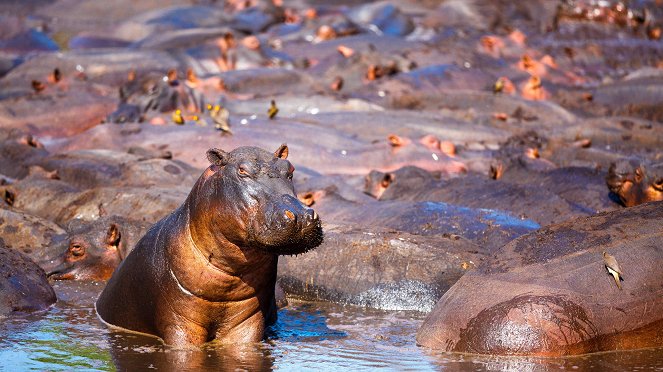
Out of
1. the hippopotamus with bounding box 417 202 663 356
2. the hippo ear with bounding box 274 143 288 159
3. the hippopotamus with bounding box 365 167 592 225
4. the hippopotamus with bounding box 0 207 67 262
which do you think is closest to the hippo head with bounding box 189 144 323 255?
the hippo ear with bounding box 274 143 288 159

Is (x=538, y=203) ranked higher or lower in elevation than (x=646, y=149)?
higher

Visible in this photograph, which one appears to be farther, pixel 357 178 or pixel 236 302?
pixel 357 178

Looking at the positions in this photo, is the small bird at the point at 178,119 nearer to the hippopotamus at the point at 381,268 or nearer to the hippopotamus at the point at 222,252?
the hippopotamus at the point at 381,268

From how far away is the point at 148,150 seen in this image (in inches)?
543

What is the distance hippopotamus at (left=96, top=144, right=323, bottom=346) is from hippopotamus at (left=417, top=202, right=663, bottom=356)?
111cm

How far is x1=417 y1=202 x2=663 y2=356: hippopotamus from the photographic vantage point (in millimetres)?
7000

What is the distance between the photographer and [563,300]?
7.02 metres

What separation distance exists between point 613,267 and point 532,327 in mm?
611

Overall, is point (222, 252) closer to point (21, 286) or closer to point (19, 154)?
point (21, 286)

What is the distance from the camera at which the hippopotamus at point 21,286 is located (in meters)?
8.41

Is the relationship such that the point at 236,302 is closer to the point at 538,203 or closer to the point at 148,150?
A: the point at 538,203

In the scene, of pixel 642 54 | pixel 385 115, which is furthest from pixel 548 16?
pixel 385 115

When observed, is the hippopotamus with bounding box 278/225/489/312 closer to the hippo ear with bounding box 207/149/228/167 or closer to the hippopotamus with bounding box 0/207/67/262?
the hippopotamus with bounding box 0/207/67/262

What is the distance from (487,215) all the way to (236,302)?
314 centimetres
